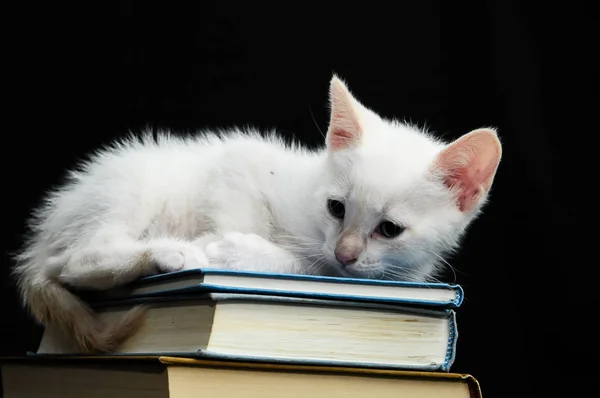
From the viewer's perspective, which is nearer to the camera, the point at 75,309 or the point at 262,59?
the point at 75,309

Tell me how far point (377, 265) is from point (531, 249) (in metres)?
0.86

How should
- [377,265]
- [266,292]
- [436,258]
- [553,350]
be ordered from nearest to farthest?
[266,292] < [377,265] < [436,258] < [553,350]

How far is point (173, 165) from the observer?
155 centimetres

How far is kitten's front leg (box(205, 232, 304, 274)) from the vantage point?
4.26 feet

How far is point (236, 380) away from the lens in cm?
117

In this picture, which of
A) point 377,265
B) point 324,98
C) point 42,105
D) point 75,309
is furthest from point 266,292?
Result: point 42,105

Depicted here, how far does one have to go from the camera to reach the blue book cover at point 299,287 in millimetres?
1144

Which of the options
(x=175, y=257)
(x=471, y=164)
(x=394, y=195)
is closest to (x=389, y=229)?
(x=394, y=195)

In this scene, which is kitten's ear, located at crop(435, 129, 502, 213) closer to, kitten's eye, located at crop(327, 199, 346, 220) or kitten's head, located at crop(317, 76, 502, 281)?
kitten's head, located at crop(317, 76, 502, 281)

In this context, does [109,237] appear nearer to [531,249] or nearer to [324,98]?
[324,98]

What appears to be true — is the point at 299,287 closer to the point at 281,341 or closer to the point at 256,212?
the point at 281,341

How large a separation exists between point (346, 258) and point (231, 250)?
17cm

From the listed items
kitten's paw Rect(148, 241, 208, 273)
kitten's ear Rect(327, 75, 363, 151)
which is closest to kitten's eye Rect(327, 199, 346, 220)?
kitten's ear Rect(327, 75, 363, 151)

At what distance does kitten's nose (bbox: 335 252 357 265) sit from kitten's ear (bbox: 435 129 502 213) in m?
0.20
